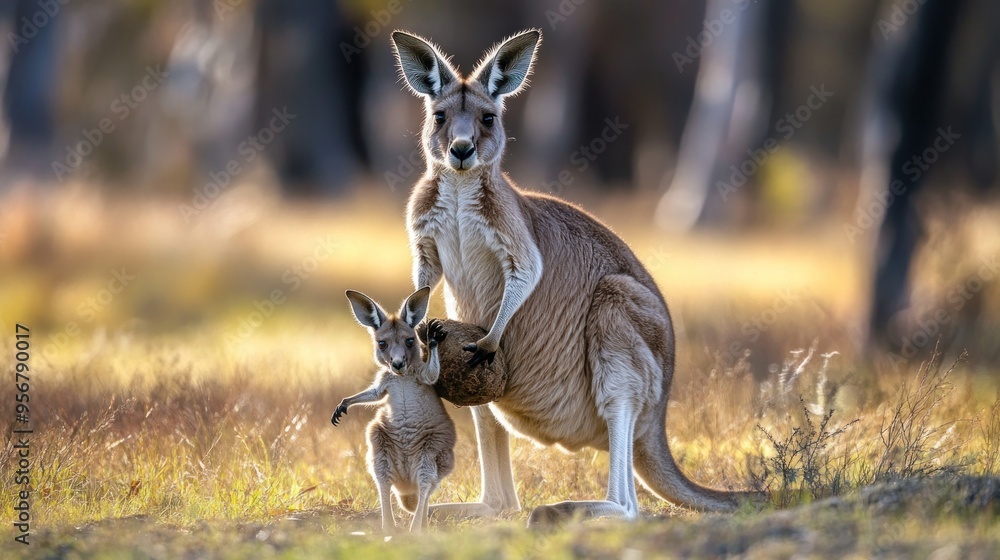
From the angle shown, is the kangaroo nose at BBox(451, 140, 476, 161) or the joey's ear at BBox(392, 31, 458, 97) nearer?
the kangaroo nose at BBox(451, 140, 476, 161)

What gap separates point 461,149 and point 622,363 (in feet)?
4.58

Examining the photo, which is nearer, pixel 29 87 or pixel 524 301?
pixel 524 301

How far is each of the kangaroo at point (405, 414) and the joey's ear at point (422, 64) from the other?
124 centimetres

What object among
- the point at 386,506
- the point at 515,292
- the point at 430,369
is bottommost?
the point at 386,506

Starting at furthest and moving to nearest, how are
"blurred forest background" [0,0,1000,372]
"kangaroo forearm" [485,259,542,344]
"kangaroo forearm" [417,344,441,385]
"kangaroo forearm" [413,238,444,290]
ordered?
"blurred forest background" [0,0,1000,372]
"kangaroo forearm" [413,238,444,290]
"kangaroo forearm" [485,259,542,344]
"kangaroo forearm" [417,344,441,385]

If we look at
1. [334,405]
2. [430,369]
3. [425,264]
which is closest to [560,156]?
[334,405]

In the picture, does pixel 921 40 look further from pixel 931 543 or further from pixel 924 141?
pixel 931 543

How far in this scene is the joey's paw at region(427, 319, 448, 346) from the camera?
6180mm

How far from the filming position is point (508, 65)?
6.82 m

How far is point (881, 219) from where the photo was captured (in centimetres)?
1121

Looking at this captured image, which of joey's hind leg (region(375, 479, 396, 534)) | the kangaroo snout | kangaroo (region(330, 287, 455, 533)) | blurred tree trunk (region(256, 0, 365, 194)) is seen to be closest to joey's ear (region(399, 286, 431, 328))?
kangaroo (region(330, 287, 455, 533))

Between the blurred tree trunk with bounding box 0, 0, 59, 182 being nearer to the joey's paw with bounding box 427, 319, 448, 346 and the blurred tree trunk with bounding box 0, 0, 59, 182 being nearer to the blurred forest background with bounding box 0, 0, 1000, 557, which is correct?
the blurred forest background with bounding box 0, 0, 1000, 557

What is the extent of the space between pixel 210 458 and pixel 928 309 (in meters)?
6.68

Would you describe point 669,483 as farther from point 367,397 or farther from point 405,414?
point 367,397
